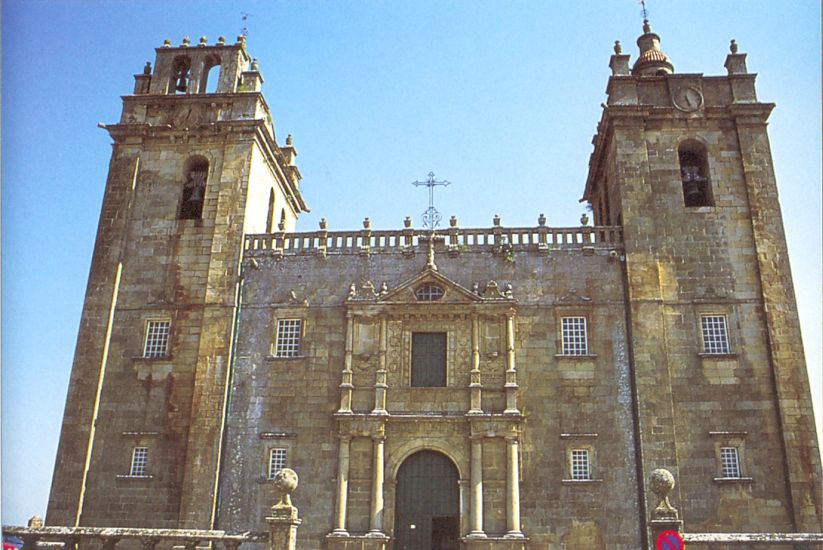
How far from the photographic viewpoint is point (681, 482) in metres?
22.3

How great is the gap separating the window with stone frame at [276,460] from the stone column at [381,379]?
3128mm

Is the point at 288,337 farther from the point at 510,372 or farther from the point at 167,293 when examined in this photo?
the point at 510,372

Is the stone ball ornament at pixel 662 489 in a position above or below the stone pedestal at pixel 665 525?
above

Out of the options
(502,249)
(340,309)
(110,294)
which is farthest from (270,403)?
(502,249)

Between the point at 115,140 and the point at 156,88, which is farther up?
the point at 156,88

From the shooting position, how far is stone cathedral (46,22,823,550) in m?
22.7

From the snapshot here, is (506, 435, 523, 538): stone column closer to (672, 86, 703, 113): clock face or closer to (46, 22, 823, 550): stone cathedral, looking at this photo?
(46, 22, 823, 550): stone cathedral

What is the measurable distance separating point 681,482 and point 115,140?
22.8 metres

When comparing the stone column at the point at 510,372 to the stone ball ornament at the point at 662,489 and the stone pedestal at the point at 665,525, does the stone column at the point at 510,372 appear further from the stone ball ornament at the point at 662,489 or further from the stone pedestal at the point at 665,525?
the stone pedestal at the point at 665,525

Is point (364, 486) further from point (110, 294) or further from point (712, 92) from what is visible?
point (712, 92)

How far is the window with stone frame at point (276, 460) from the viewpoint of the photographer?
23750 mm

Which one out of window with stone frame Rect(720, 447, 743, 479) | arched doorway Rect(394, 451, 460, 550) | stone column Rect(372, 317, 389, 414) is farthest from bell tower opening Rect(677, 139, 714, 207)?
arched doorway Rect(394, 451, 460, 550)

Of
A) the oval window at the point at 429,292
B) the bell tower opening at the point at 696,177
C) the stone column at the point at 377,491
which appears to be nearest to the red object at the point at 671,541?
the stone column at the point at 377,491

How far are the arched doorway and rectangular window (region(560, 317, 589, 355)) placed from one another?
5.28 metres
